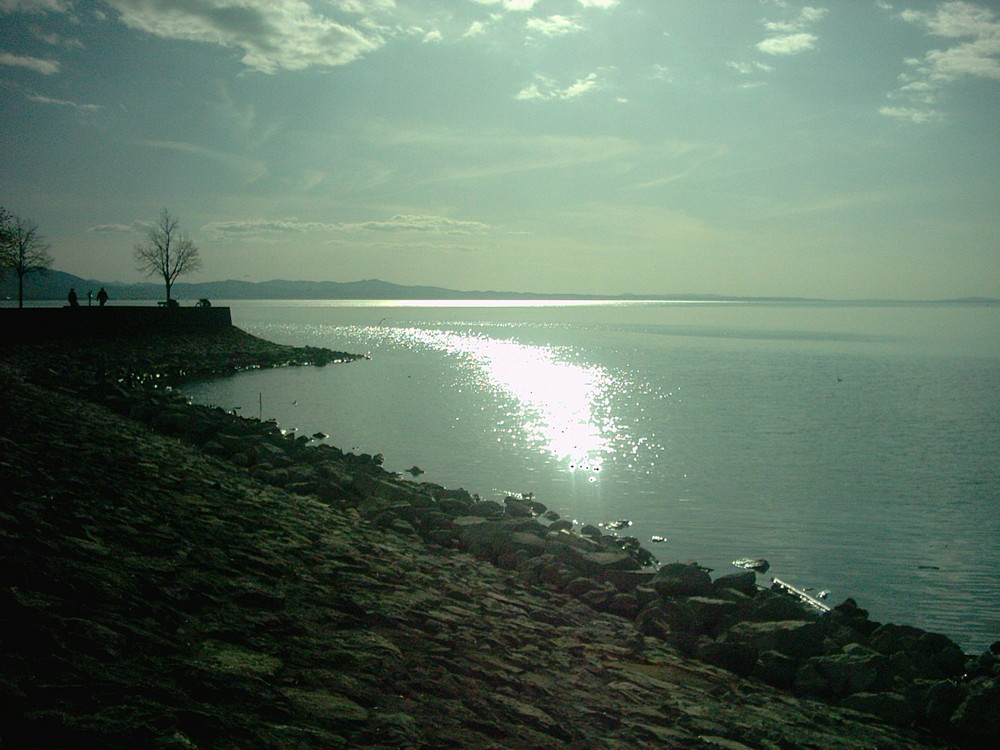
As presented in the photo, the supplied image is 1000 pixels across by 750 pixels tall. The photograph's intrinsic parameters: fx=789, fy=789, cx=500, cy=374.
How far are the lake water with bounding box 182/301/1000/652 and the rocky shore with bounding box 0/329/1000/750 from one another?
9.26ft

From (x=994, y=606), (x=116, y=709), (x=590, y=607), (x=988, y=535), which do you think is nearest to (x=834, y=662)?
(x=590, y=607)

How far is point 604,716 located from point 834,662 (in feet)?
11.8

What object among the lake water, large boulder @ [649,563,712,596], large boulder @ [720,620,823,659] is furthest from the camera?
the lake water

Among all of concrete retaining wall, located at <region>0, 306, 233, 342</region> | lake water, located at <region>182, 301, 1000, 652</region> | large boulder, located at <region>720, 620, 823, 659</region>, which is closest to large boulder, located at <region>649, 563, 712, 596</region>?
large boulder, located at <region>720, 620, 823, 659</region>

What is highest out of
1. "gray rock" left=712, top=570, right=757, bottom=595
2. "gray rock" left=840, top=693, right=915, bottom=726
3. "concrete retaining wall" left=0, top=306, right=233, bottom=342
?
"concrete retaining wall" left=0, top=306, right=233, bottom=342

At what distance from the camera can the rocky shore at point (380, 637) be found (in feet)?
15.7

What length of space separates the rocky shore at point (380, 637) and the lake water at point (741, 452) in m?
2.82

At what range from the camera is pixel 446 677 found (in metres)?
6.36

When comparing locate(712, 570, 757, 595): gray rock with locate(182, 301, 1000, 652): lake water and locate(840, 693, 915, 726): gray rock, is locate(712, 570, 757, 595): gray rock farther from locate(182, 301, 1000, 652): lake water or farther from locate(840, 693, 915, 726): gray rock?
locate(840, 693, 915, 726): gray rock

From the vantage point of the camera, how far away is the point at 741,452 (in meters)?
26.2

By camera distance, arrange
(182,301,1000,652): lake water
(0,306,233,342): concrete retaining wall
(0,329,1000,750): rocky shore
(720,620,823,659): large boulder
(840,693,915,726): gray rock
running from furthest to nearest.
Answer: (0,306,233,342): concrete retaining wall, (182,301,1000,652): lake water, (720,620,823,659): large boulder, (840,693,915,726): gray rock, (0,329,1000,750): rocky shore

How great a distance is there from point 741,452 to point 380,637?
21.3 m

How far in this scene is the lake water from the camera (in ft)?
47.9

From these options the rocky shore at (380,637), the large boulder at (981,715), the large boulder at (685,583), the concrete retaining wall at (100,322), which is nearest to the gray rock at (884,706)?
the rocky shore at (380,637)
